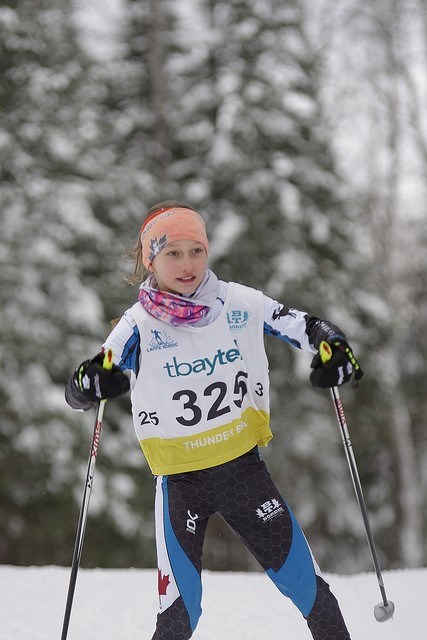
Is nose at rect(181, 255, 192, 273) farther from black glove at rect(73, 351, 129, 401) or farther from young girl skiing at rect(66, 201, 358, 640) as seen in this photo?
black glove at rect(73, 351, 129, 401)

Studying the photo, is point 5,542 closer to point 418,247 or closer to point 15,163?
point 15,163

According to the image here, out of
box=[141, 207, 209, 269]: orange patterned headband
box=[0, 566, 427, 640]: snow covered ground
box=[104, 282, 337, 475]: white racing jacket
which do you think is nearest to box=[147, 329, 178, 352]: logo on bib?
box=[104, 282, 337, 475]: white racing jacket

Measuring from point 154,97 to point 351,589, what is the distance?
10622 millimetres

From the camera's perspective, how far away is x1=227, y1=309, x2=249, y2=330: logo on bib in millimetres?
2947

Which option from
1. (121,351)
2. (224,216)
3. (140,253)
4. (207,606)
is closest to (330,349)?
(121,351)

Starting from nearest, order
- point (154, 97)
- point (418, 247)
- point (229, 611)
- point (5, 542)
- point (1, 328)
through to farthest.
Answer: point (229, 611), point (1, 328), point (5, 542), point (154, 97), point (418, 247)

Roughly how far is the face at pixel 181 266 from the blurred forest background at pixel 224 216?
726 centimetres

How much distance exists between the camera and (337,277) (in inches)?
499

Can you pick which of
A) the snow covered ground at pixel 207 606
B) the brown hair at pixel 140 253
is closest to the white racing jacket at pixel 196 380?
the brown hair at pixel 140 253

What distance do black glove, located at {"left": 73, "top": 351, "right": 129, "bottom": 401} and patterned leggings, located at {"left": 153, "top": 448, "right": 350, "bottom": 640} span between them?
1.23ft

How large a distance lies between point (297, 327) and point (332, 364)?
208 mm

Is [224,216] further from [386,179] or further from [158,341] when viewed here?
[158,341]

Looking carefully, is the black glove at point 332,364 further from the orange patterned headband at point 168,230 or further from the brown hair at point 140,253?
the brown hair at point 140,253

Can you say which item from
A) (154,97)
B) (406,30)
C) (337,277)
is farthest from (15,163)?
(406,30)
